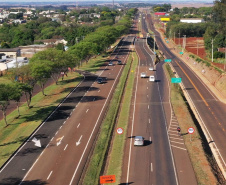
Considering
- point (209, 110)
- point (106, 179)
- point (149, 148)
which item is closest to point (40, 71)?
point (149, 148)

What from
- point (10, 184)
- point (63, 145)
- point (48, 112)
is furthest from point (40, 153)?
point (48, 112)

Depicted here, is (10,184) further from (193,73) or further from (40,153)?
(193,73)

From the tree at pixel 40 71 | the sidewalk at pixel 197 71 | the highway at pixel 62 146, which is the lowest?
the highway at pixel 62 146

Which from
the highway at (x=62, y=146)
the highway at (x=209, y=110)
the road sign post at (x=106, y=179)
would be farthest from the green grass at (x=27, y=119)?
the highway at (x=209, y=110)

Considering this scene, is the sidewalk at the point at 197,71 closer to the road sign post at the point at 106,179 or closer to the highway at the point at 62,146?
the highway at the point at 62,146

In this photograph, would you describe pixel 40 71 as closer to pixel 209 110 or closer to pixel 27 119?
pixel 27 119

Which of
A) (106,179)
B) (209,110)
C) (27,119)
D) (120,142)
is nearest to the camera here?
(106,179)

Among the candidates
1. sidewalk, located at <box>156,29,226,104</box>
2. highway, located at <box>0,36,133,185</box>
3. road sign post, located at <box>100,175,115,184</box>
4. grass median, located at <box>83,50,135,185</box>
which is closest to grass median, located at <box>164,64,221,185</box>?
sidewalk, located at <box>156,29,226,104</box>
